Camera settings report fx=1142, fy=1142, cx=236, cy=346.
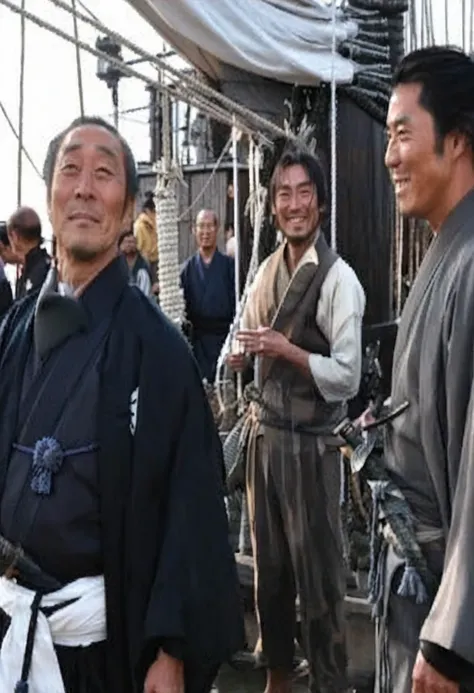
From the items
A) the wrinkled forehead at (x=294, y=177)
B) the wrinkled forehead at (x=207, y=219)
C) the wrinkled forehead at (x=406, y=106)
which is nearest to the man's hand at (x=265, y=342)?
the wrinkled forehead at (x=294, y=177)

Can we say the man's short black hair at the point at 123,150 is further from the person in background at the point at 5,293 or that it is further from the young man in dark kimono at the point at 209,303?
the young man in dark kimono at the point at 209,303

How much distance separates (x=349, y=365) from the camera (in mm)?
3971

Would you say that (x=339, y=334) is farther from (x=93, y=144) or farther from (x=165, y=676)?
(x=165, y=676)

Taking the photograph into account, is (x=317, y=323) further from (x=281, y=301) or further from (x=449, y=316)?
(x=449, y=316)

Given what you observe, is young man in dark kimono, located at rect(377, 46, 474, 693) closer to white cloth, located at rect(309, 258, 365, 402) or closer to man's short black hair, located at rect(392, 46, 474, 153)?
man's short black hair, located at rect(392, 46, 474, 153)

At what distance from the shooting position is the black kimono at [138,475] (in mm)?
2295

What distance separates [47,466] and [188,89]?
108 inches

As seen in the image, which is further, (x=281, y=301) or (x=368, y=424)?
(x=281, y=301)

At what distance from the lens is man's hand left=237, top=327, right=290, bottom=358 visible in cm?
396

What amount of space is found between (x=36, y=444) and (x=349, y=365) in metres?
1.82

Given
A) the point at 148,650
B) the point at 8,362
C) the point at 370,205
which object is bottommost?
the point at 148,650

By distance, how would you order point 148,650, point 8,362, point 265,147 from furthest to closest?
point 265,147 < point 8,362 < point 148,650

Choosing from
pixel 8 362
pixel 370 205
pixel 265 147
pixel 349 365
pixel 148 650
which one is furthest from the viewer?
pixel 370 205

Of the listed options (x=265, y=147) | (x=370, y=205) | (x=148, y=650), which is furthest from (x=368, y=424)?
(x=370, y=205)
